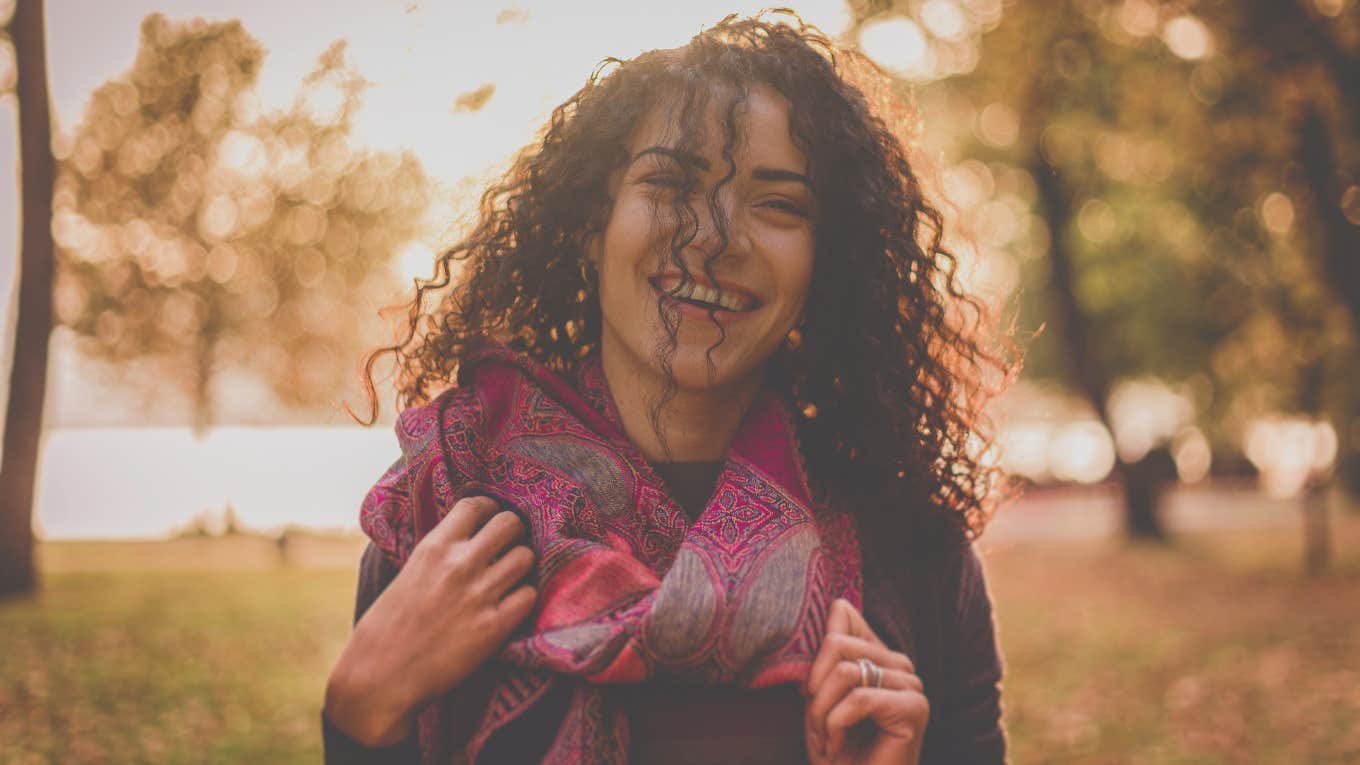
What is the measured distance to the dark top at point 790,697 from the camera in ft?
5.72

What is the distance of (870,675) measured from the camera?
167 cm

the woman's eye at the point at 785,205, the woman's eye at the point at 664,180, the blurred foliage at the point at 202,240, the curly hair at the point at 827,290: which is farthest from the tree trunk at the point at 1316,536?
the woman's eye at the point at 664,180

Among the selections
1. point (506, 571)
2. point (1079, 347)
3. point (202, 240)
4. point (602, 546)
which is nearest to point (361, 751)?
point (506, 571)

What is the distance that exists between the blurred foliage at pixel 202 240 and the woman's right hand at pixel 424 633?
585cm

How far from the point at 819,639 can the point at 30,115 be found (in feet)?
31.5

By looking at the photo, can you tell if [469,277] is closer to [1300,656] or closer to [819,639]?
[819,639]

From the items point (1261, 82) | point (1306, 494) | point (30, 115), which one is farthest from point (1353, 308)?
point (30, 115)

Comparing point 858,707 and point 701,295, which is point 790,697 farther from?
point 701,295

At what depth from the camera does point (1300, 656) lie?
9711mm

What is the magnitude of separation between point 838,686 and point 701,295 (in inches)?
26.3

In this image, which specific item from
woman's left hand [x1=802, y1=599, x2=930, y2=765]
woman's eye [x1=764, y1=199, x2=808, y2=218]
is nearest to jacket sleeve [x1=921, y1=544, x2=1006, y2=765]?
woman's left hand [x1=802, y1=599, x2=930, y2=765]

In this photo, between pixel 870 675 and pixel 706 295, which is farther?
pixel 706 295

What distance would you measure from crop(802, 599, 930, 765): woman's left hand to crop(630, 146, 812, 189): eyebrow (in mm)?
752

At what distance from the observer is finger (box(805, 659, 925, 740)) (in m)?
1.65
